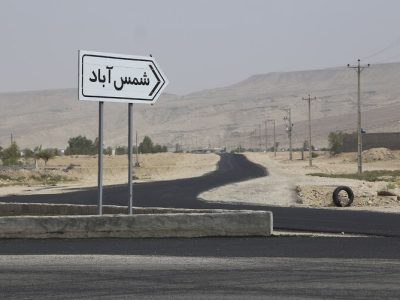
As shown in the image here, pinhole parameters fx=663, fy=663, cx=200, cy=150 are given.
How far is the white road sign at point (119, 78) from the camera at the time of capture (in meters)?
13.8

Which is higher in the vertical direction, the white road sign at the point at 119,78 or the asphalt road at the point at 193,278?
the white road sign at the point at 119,78

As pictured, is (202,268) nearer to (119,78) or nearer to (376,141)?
(119,78)

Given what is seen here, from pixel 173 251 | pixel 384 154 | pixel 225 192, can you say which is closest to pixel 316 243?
pixel 173 251

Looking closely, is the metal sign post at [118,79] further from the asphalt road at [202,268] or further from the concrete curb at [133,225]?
the asphalt road at [202,268]

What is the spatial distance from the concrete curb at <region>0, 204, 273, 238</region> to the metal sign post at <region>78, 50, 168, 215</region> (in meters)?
1.00

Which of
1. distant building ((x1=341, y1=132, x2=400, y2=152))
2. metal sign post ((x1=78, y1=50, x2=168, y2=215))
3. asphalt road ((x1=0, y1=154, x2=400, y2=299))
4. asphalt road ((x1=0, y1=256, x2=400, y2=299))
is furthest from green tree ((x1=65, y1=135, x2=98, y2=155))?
asphalt road ((x1=0, y1=256, x2=400, y2=299))

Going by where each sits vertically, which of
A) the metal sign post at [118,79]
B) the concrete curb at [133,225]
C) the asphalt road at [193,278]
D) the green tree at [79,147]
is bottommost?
the asphalt road at [193,278]

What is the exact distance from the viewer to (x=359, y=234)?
14609mm

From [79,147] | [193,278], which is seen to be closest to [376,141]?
[79,147]

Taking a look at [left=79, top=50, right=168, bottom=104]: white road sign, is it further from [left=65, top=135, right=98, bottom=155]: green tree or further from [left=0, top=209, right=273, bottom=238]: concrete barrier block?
[left=65, top=135, right=98, bottom=155]: green tree

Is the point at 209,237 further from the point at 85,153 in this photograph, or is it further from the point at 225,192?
the point at 85,153

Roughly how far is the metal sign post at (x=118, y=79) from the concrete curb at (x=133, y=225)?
100 centimetres

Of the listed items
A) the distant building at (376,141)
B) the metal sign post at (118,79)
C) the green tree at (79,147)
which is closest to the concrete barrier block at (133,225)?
the metal sign post at (118,79)

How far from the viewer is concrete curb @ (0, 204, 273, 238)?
43.4ft
